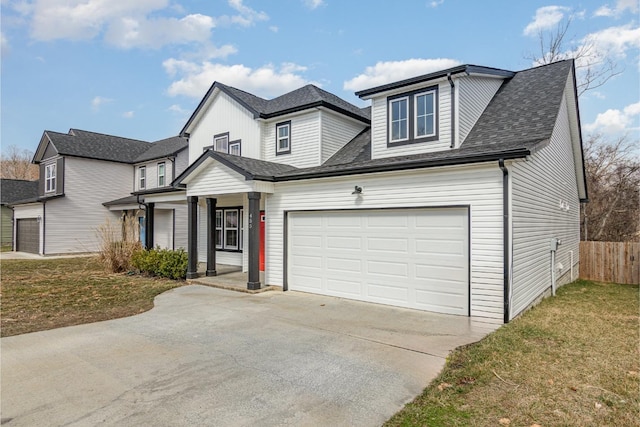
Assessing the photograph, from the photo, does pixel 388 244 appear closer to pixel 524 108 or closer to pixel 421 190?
pixel 421 190

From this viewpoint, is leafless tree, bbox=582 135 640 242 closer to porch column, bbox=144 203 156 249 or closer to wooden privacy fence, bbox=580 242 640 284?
wooden privacy fence, bbox=580 242 640 284

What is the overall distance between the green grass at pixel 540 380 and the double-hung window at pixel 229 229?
10778 millimetres

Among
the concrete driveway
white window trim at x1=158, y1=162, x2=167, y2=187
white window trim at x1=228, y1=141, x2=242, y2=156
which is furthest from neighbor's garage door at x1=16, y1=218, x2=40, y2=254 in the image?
the concrete driveway

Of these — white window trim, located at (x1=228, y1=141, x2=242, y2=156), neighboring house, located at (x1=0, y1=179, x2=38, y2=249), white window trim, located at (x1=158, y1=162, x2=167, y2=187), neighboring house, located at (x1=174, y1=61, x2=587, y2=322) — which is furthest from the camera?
neighboring house, located at (x1=0, y1=179, x2=38, y2=249)

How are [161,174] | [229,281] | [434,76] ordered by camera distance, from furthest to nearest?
1. [161,174]
2. [229,281]
3. [434,76]

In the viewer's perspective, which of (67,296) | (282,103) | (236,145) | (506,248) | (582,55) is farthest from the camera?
(582,55)

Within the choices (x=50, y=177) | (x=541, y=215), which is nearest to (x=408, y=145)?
(x=541, y=215)

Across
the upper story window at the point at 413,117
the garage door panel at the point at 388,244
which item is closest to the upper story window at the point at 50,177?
the upper story window at the point at 413,117

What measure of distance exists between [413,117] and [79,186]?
2041 cm

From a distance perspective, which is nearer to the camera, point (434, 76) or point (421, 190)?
point (421, 190)

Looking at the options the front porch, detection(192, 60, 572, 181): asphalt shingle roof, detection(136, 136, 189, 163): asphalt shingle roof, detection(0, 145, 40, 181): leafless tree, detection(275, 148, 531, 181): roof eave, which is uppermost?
detection(0, 145, 40, 181): leafless tree

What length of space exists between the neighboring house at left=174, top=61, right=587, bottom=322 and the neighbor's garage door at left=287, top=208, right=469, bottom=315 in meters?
0.03

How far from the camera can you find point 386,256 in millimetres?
7980

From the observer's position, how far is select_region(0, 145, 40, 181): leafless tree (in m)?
46.5
